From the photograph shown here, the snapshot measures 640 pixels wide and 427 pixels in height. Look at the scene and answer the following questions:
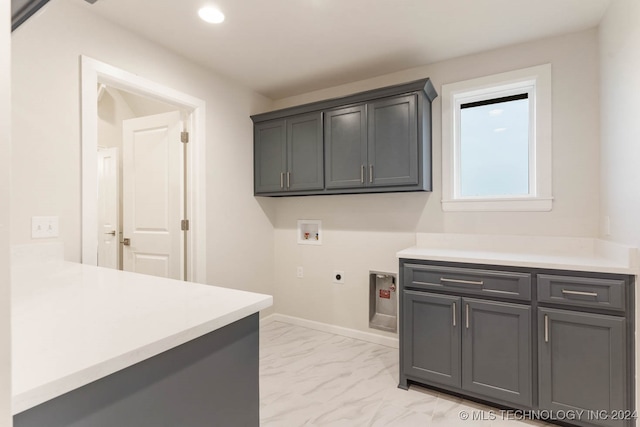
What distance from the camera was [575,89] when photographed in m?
2.29

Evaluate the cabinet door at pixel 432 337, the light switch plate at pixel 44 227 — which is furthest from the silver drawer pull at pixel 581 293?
the light switch plate at pixel 44 227

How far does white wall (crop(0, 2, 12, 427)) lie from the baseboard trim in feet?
9.39

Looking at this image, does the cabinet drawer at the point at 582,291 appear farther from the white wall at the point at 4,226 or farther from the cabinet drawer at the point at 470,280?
the white wall at the point at 4,226

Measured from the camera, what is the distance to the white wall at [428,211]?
2271mm

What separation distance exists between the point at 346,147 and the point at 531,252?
165 centimetres

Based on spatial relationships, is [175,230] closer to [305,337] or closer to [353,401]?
[305,337]

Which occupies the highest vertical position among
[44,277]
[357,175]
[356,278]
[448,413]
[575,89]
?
[575,89]

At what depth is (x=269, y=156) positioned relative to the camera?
10.6ft

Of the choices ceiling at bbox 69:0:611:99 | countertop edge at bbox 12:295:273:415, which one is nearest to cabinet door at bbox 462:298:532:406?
countertop edge at bbox 12:295:273:415

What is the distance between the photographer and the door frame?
78.2 inches

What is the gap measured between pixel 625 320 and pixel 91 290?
246 cm

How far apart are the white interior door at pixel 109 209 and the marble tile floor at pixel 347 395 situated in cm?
188

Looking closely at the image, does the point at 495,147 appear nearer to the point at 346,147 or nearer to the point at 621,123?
the point at 621,123

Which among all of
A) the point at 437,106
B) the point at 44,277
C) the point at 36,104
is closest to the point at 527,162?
the point at 437,106
